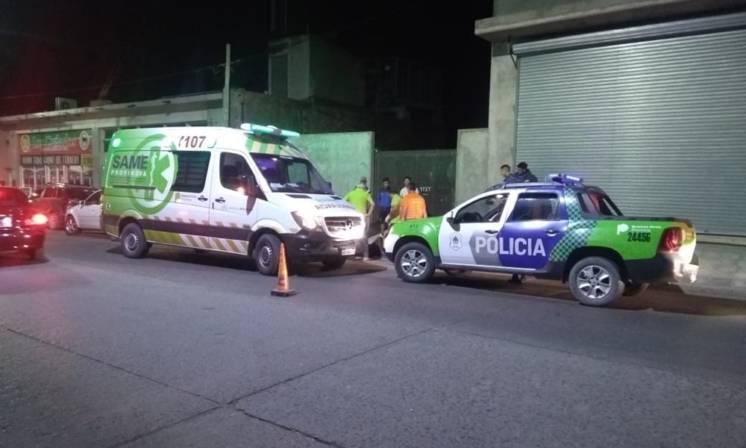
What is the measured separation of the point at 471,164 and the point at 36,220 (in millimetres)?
9422

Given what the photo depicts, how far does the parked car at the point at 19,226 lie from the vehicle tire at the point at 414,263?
268 inches

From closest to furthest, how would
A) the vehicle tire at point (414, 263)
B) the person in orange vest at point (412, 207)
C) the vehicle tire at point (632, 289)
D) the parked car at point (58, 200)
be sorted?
the vehicle tire at point (632, 289) → the vehicle tire at point (414, 263) → the person in orange vest at point (412, 207) → the parked car at point (58, 200)

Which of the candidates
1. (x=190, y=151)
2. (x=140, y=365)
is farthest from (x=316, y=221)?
(x=140, y=365)

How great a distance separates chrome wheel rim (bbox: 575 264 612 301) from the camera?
28.0 ft

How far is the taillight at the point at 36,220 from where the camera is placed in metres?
11.3

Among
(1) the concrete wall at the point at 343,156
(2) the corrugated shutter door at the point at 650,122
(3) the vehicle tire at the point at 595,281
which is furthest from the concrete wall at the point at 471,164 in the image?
(3) the vehicle tire at the point at 595,281

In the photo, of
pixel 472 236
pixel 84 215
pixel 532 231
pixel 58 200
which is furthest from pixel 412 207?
pixel 58 200

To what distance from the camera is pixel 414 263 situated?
1047 cm

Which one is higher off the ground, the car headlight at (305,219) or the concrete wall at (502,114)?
the concrete wall at (502,114)

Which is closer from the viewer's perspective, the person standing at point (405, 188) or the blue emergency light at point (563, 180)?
the blue emergency light at point (563, 180)

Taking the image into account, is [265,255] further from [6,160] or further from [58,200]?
[6,160]

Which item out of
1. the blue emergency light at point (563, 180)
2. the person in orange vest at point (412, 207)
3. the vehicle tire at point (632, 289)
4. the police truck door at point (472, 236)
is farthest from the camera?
the person in orange vest at point (412, 207)

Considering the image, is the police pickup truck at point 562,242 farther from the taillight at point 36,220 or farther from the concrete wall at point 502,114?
the taillight at point 36,220

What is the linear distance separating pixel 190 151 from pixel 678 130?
9605 millimetres
